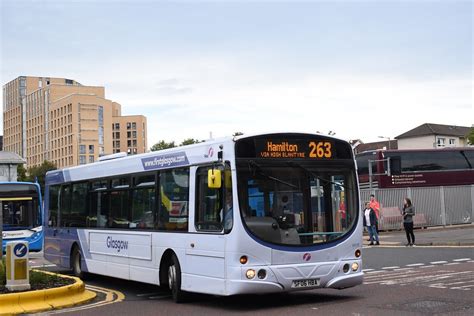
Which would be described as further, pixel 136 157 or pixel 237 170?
pixel 136 157

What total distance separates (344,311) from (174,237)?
3508 mm

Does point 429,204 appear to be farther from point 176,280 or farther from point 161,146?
point 161,146

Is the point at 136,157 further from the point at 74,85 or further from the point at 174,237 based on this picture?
the point at 74,85

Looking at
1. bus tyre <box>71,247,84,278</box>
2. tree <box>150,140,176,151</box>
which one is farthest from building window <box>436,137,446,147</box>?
bus tyre <box>71,247,84,278</box>

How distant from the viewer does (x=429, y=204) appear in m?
36.1

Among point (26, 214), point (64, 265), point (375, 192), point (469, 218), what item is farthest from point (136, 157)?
point (469, 218)

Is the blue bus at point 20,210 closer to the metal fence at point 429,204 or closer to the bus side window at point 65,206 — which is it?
the bus side window at point 65,206

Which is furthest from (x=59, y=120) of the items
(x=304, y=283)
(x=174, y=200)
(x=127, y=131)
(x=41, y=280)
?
(x=304, y=283)

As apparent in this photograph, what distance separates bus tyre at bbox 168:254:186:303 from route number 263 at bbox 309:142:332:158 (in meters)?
3.08

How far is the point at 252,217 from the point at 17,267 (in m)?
4.36

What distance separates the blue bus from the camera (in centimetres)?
2420

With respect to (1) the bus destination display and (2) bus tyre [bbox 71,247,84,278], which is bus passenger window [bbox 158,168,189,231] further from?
(2) bus tyre [bbox 71,247,84,278]

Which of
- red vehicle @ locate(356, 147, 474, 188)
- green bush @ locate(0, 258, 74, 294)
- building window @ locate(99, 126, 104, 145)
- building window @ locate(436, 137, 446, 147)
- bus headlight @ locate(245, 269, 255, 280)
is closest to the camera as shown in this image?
bus headlight @ locate(245, 269, 255, 280)

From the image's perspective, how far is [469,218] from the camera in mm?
37219
